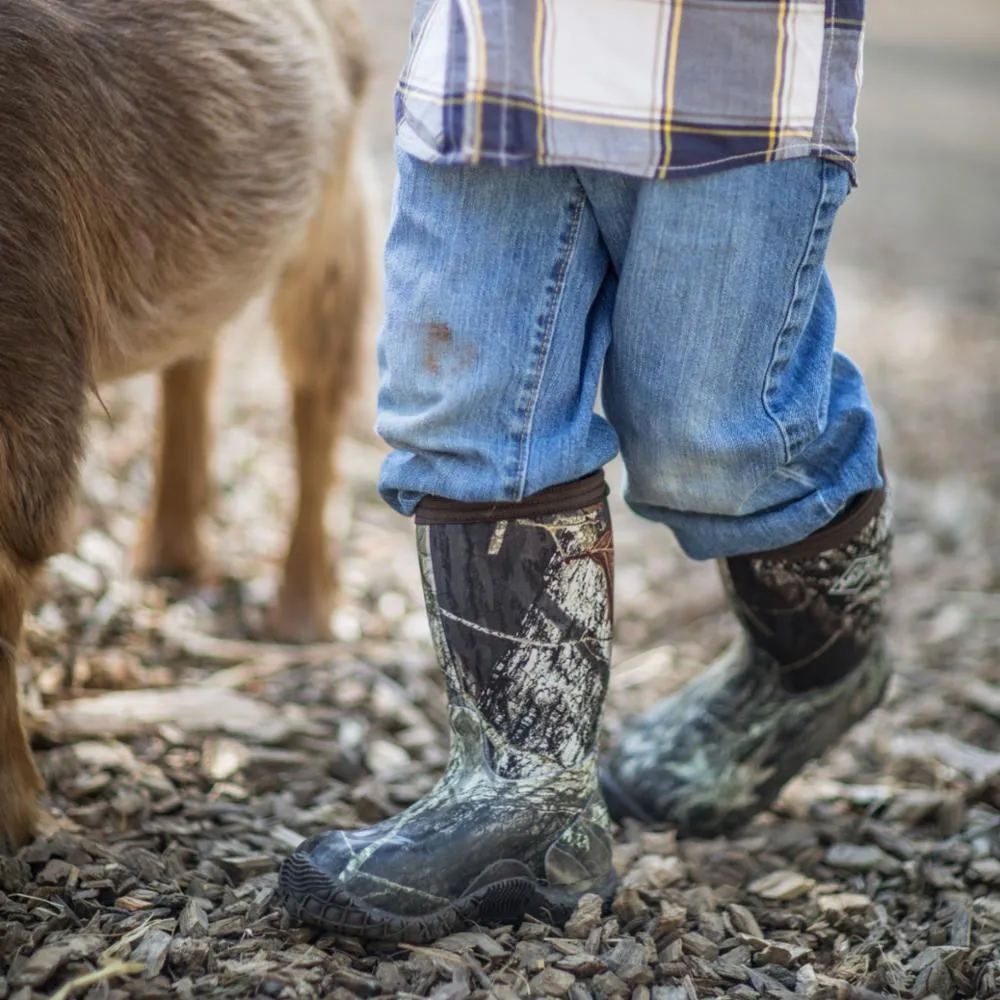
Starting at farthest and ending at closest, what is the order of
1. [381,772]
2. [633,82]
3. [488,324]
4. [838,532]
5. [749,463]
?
[381,772] < [838,532] < [749,463] < [488,324] < [633,82]

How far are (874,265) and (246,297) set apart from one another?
5464 millimetres

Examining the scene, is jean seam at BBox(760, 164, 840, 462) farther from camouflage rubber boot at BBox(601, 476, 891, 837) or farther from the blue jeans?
camouflage rubber boot at BBox(601, 476, 891, 837)

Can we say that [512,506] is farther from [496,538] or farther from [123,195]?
[123,195]

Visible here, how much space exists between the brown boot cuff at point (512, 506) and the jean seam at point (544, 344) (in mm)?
45

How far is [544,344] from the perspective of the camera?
1660mm

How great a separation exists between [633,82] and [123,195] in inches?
34.5

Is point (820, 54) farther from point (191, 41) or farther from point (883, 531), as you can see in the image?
point (191, 41)

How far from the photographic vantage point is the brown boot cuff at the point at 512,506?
171cm

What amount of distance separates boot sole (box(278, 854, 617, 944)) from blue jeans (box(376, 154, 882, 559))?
0.51 meters

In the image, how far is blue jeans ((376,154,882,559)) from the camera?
1619 mm

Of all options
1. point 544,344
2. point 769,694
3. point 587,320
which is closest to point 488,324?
point 544,344

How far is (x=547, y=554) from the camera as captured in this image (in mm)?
1733

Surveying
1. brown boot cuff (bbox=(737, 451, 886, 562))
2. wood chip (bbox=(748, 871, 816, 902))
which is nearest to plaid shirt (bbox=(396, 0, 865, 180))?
brown boot cuff (bbox=(737, 451, 886, 562))

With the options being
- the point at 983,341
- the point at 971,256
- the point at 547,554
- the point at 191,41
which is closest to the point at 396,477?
the point at 547,554
